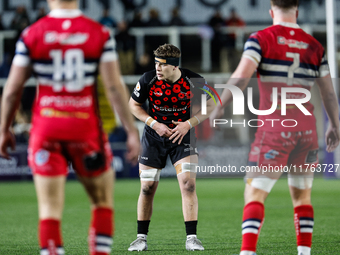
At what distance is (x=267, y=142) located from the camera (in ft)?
14.1

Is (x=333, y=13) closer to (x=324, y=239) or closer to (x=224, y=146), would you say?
(x=224, y=146)

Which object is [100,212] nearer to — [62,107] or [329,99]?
[62,107]

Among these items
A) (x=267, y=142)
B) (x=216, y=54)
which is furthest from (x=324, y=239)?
(x=216, y=54)

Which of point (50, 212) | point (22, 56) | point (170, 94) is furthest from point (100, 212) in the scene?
point (170, 94)

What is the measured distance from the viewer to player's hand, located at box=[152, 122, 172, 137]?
5977mm

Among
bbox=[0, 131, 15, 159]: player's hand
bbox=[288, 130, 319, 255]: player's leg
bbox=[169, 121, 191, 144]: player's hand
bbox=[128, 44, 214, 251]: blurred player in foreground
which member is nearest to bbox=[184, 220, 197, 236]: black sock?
bbox=[128, 44, 214, 251]: blurred player in foreground

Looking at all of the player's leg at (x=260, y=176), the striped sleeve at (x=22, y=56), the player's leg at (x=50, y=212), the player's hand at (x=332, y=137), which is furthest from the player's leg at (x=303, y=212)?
the striped sleeve at (x=22, y=56)

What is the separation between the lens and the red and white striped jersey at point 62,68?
3479 mm

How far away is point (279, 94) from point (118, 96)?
4.61 feet

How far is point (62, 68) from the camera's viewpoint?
349cm

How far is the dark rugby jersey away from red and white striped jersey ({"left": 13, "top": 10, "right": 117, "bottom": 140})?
2529 mm

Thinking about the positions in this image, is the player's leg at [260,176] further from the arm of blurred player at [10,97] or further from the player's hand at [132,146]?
the arm of blurred player at [10,97]

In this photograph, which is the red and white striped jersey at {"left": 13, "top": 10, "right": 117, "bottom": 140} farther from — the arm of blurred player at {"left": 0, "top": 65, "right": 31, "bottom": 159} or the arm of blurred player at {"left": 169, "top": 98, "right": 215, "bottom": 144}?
the arm of blurred player at {"left": 169, "top": 98, "right": 215, "bottom": 144}

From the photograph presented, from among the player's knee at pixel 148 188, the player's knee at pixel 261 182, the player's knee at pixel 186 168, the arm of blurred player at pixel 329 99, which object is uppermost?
the arm of blurred player at pixel 329 99
